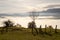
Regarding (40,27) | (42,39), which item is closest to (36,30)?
(40,27)

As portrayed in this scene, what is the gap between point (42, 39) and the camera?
13.5 metres

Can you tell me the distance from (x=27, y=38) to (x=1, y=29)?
2.41m

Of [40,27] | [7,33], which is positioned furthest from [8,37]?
[40,27]

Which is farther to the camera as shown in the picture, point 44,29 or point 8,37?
point 44,29

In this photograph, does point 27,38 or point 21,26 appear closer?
point 27,38

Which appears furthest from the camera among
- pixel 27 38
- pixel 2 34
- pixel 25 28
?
pixel 25 28

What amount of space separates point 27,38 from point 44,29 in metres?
2.67

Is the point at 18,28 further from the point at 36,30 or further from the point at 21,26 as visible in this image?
the point at 36,30

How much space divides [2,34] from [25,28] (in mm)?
1928

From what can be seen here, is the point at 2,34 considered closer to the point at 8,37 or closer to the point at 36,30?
the point at 8,37

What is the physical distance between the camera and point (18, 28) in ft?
51.8

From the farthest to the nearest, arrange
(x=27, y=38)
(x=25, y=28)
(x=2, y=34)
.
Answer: (x=25, y=28) → (x=2, y=34) → (x=27, y=38)

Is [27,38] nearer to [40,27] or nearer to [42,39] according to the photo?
[42,39]

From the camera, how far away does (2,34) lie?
14.4 meters
